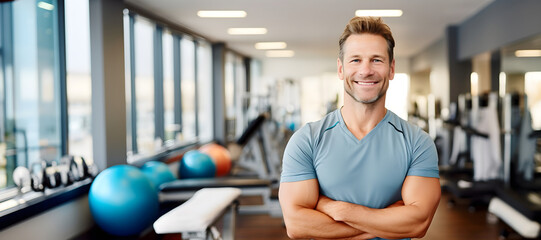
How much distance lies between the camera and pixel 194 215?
224 cm

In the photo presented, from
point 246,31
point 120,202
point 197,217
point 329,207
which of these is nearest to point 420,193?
point 329,207

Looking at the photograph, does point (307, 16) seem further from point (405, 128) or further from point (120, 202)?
point (405, 128)

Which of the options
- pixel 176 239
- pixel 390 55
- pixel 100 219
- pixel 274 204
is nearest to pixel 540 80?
pixel 274 204

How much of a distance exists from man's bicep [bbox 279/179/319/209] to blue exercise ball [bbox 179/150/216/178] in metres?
4.39

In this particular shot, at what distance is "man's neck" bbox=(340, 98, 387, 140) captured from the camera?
1.12 meters

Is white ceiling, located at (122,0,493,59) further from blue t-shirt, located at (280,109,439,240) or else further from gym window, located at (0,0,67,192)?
blue t-shirt, located at (280,109,439,240)

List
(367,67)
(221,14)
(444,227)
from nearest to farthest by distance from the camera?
(367,67) → (444,227) → (221,14)

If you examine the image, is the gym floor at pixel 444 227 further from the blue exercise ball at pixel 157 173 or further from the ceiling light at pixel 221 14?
the ceiling light at pixel 221 14

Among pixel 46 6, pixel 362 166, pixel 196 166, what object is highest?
pixel 46 6

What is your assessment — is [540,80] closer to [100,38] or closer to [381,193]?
[100,38]

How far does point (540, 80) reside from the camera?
8.97 metres

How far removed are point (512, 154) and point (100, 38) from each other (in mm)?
3994

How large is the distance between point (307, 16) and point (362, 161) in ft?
14.4

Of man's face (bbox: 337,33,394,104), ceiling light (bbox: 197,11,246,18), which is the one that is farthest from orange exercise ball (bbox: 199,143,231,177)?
man's face (bbox: 337,33,394,104)
